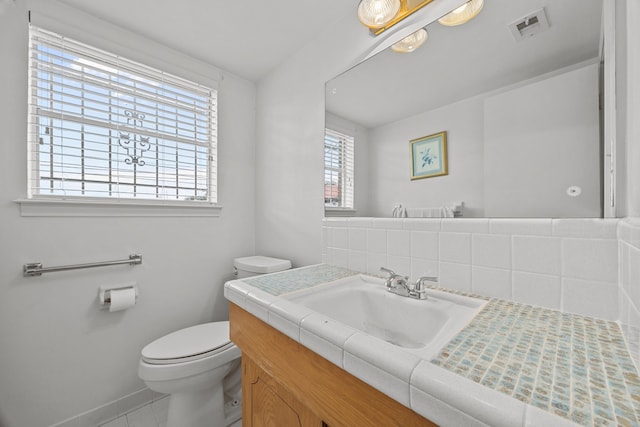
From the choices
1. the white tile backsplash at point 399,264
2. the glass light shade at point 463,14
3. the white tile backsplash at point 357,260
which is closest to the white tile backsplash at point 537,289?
the white tile backsplash at point 399,264

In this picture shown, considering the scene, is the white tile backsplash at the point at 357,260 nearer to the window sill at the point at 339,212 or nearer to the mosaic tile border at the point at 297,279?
the mosaic tile border at the point at 297,279

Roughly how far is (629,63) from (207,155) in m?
1.98

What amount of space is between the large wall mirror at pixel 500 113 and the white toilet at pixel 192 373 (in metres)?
1.06

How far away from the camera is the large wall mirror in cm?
71

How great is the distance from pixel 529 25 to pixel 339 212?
3.25 ft

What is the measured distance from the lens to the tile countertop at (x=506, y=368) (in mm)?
336

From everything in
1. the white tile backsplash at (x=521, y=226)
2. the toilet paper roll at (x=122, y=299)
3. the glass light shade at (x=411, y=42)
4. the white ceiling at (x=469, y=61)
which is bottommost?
the toilet paper roll at (x=122, y=299)

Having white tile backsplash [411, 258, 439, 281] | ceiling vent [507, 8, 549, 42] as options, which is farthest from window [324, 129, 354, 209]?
ceiling vent [507, 8, 549, 42]

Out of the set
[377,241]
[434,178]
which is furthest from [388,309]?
[434,178]

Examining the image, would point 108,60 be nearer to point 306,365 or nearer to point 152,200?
point 152,200

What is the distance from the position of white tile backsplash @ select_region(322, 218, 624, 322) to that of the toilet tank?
0.77 m

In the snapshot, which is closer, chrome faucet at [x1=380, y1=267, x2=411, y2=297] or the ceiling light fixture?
chrome faucet at [x1=380, y1=267, x2=411, y2=297]

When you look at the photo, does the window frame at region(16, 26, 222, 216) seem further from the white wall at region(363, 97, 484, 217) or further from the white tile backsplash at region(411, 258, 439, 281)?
the white tile backsplash at region(411, 258, 439, 281)

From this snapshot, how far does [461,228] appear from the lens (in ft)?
2.85
